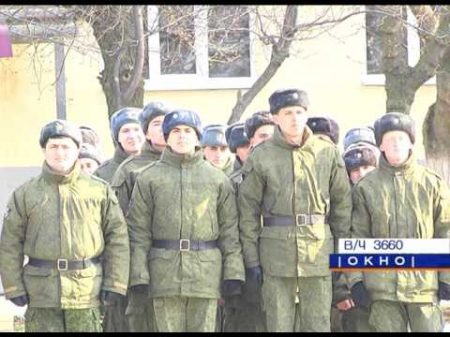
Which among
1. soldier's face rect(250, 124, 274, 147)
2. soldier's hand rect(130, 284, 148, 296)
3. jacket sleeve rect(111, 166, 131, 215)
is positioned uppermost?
soldier's face rect(250, 124, 274, 147)

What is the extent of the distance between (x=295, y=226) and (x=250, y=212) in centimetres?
33

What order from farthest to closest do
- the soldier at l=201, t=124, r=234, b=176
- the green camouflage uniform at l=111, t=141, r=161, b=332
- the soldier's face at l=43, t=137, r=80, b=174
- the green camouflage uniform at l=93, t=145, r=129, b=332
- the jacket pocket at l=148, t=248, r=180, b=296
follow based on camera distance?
the soldier at l=201, t=124, r=234, b=176, the green camouflage uniform at l=93, t=145, r=129, b=332, the green camouflage uniform at l=111, t=141, r=161, b=332, the jacket pocket at l=148, t=248, r=180, b=296, the soldier's face at l=43, t=137, r=80, b=174

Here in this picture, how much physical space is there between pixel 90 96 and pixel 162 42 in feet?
10.8

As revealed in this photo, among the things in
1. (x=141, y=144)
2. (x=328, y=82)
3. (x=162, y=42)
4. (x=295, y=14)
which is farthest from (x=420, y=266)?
(x=328, y=82)

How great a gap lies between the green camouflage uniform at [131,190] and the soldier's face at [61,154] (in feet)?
2.18

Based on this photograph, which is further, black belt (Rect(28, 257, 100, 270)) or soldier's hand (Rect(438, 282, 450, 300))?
soldier's hand (Rect(438, 282, 450, 300))

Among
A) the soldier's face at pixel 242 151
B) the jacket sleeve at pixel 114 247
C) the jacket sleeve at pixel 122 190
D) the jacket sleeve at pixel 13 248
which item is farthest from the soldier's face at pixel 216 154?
the jacket sleeve at pixel 13 248

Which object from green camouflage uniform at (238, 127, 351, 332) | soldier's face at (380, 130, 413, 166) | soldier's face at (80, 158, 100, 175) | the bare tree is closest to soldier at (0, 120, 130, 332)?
green camouflage uniform at (238, 127, 351, 332)

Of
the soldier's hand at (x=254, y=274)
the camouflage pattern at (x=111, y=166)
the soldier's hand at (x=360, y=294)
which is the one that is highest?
the camouflage pattern at (x=111, y=166)

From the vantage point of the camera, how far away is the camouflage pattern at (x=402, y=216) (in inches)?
313

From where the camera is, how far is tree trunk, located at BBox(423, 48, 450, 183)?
14682mm

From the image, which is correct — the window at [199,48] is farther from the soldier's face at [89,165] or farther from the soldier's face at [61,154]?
the soldier's face at [61,154]

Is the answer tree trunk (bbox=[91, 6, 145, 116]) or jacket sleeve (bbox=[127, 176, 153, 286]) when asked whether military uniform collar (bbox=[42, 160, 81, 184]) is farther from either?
tree trunk (bbox=[91, 6, 145, 116])

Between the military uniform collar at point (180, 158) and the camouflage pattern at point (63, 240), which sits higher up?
the military uniform collar at point (180, 158)
